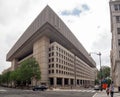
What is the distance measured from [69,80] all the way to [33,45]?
24.8 m

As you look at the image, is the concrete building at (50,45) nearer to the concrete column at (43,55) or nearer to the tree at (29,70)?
the concrete column at (43,55)

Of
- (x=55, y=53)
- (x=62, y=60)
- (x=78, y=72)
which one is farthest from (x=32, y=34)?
(x=78, y=72)

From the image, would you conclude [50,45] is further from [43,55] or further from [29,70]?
[29,70]

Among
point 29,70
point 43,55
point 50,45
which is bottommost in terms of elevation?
point 29,70

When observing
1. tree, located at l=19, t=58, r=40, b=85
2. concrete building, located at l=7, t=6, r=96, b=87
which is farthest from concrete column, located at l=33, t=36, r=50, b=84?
tree, located at l=19, t=58, r=40, b=85

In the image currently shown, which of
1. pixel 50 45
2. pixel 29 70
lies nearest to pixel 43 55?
pixel 50 45

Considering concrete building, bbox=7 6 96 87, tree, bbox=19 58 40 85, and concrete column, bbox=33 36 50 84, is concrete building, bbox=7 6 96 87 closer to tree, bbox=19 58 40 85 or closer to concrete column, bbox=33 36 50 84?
concrete column, bbox=33 36 50 84

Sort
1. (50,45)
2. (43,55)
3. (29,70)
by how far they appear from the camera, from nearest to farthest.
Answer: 1. (29,70)
2. (43,55)
3. (50,45)

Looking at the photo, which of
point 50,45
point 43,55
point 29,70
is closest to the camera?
point 29,70

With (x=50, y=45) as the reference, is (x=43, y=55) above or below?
below

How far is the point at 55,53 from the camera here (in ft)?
327

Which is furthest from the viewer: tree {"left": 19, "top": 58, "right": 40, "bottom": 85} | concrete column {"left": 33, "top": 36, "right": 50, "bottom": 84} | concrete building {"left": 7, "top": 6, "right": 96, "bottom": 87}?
concrete column {"left": 33, "top": 36, "right": 50, "bottom": 84}

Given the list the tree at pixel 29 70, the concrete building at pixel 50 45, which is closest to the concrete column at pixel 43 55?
the concrete building at pixel 50 45

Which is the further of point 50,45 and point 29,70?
point 50,45
